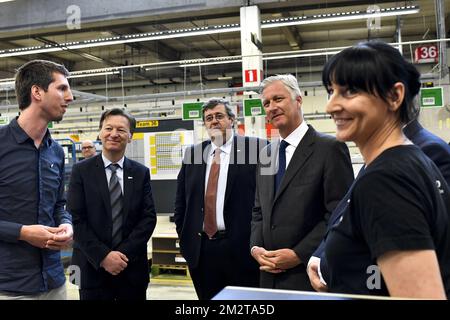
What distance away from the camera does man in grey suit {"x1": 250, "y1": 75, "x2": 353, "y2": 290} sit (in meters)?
1.90

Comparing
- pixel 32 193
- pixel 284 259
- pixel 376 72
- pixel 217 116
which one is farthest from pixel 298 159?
pixel 32 193

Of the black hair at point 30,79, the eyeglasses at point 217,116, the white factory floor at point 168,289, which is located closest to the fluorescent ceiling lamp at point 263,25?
the white factory floor at point 168,289

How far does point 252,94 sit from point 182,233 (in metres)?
5.79

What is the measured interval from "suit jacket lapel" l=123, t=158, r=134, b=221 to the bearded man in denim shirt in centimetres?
46

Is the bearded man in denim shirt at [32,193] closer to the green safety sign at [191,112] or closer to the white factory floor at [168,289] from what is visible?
the white factory floor at [168,289]

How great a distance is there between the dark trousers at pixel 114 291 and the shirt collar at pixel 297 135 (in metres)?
1.22

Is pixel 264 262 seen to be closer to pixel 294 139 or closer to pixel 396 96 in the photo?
pixel 294 139

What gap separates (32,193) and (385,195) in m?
1.53

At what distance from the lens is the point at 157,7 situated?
7.94 meters

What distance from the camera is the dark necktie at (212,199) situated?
2.51 meters

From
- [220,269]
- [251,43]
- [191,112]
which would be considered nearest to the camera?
[220,269]

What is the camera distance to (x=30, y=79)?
1.87m

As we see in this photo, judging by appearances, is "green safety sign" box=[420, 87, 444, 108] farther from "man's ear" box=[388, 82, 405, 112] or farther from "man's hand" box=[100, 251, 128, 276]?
"man's ear" box=[388, 82, 405, 112]

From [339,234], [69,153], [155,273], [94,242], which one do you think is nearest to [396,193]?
[339,234]
